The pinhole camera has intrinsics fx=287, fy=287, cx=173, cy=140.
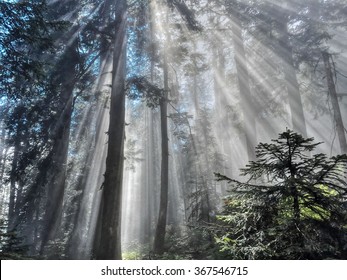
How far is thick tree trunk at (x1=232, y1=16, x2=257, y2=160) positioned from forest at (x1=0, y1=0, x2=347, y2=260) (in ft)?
0.22

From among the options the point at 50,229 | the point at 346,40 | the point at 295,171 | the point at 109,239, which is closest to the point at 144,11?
the point at 109,239

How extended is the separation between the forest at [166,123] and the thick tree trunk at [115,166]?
0.05 meters

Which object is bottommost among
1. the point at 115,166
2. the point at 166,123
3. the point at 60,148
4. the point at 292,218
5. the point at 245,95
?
the point at 292,218

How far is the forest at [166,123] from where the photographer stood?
2938 millimetres

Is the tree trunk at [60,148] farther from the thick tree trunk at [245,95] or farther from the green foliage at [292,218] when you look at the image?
the green foliage at [292,218]

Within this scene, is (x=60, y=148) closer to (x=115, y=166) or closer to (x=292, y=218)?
(x=115, y=166)

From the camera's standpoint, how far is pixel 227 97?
28781mm

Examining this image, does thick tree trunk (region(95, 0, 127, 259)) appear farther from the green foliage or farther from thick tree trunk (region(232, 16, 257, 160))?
thick tree trunk (region(232, 16, 257, 160))

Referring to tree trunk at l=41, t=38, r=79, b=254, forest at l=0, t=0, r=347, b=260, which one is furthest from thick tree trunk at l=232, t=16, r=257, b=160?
tree trunk at l=41, t=38, r=79, b=254

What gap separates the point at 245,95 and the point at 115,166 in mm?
9908

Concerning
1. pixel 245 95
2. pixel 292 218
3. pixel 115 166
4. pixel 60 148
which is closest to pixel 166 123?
pixel 245 95

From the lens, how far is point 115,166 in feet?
32.7

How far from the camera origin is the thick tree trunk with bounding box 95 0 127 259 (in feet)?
31.1
